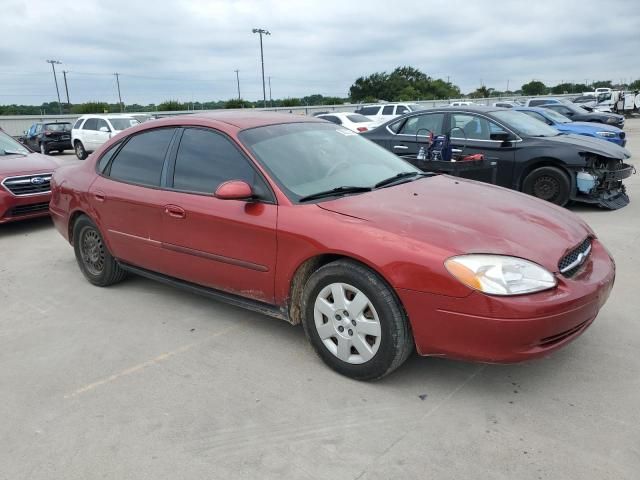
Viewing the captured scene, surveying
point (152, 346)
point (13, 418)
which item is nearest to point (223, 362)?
point (152, 346)

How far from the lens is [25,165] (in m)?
7.49

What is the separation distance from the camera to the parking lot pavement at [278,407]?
2.37 meters

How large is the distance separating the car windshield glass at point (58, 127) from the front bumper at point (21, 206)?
18.3 m

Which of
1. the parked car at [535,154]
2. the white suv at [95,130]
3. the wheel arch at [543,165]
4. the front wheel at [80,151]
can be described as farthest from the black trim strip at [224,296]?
the front wheel at [80,151]

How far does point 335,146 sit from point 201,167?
1017 millimetres

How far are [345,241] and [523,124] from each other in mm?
6324

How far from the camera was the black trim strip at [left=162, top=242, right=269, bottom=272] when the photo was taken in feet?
11.1

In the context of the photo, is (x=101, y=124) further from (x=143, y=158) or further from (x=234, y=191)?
(x=234, y=191)

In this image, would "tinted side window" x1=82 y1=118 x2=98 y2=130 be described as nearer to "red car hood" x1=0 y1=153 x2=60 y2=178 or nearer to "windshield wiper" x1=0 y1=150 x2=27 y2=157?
"windshield wiper" x1=0 y1=150 x2=27 y2=157

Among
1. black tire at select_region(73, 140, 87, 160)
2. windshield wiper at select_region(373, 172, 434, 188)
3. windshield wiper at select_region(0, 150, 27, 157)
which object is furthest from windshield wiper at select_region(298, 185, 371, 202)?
black tire at select_region(73, 140, 87, 160)

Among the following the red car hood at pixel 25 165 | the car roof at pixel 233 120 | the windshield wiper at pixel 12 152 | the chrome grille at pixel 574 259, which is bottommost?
the chrome grille at pixel 574 259

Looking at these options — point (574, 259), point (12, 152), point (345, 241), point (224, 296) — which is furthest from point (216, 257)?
point (12, 152)

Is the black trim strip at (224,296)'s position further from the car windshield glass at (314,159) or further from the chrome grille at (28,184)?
the chrome grille at (28,184)

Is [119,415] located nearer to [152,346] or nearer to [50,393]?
[50,393]
